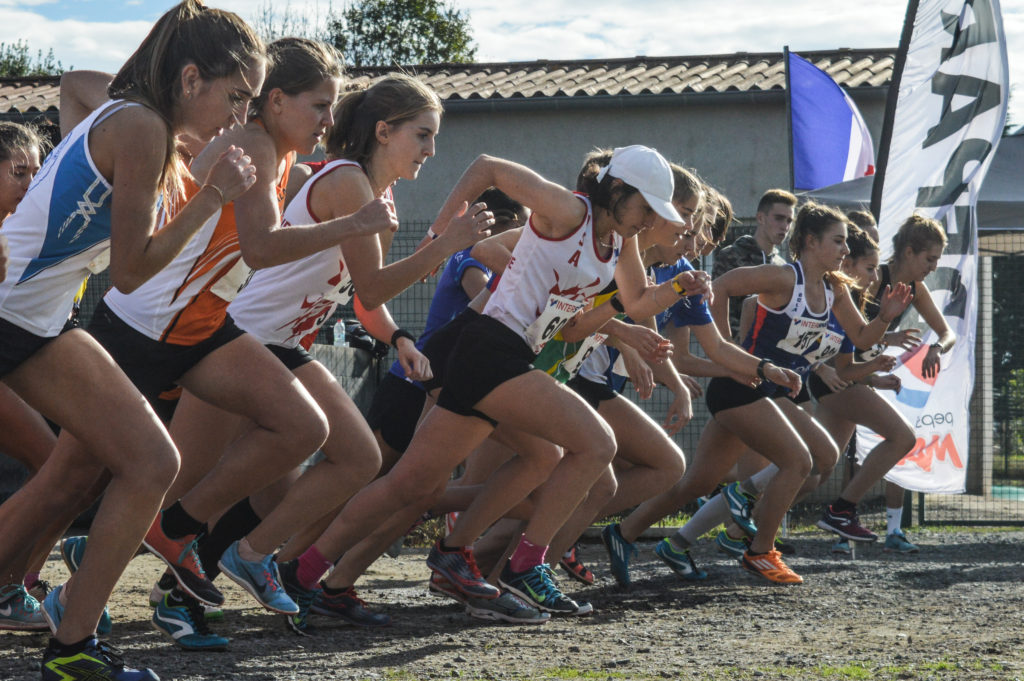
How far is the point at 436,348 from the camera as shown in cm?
478

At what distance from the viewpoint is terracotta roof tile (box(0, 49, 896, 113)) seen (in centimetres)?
1466

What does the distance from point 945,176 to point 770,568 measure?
14.1 feet

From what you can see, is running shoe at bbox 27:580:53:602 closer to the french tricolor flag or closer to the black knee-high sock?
the black knee-high sock

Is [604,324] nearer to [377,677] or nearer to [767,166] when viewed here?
[377,677]

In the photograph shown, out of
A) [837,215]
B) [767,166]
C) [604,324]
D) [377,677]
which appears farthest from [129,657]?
[767,166]

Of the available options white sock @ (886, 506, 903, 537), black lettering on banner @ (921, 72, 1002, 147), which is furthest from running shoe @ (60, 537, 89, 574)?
black lettering on banner @ (921, 72, 1002, 147)

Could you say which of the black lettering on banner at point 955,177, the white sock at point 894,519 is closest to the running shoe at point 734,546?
the white sock at point 894,519

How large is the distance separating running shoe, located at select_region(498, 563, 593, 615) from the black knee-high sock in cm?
102

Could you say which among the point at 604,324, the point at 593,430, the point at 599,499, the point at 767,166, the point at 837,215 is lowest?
the point at 599,499

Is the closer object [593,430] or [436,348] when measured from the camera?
[593,430]

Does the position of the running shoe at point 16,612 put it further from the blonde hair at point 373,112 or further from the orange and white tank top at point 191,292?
the blonde hair at point 373,112

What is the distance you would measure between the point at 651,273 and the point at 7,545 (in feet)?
10.9

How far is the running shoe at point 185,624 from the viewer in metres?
3.89

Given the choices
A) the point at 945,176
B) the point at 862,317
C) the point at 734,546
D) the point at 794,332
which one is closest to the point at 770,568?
the point at 734,546
